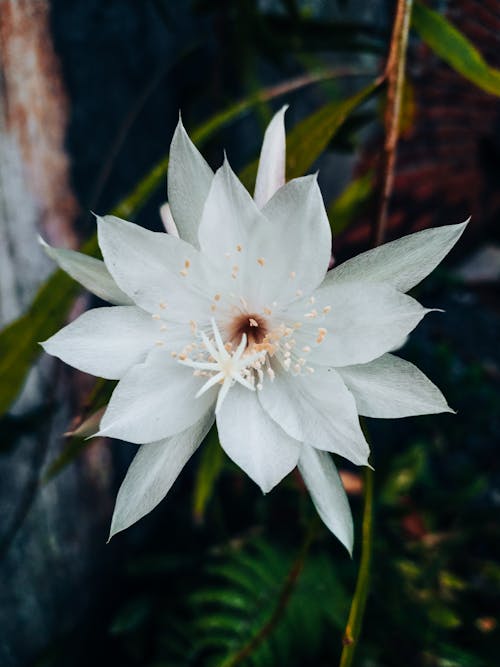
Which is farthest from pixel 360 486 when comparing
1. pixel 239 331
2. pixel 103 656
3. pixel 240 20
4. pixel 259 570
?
pixel 240 20

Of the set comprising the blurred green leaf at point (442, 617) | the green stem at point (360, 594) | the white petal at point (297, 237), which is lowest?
the blurred green leaf at point (442, 617)

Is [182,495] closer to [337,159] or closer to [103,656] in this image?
[103,656]

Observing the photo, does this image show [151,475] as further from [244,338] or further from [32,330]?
[32,330]

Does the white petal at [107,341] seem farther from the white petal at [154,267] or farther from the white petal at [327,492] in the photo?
the white petal at [327,492]

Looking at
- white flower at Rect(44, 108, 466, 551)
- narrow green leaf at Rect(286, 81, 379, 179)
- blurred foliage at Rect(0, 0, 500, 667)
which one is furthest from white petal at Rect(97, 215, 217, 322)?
blurred foliage at Rect(0, 0, 500, 667)

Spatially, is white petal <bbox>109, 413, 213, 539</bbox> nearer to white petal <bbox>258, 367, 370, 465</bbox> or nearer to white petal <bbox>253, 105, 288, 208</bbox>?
white petal <bbox>258, 367, 370, 465</bbox>

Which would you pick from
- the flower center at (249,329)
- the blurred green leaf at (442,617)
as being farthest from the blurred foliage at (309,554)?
the flower center at (249,329)

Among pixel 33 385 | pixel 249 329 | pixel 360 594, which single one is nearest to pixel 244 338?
pixel 249 329
